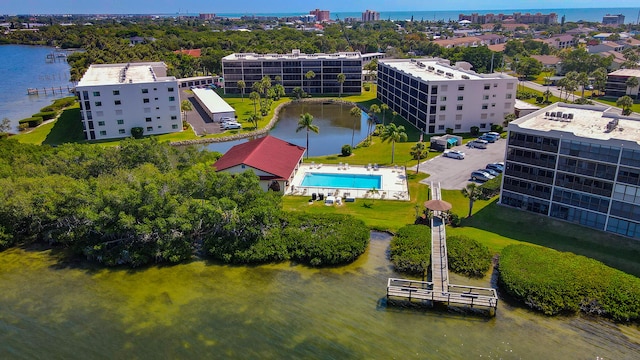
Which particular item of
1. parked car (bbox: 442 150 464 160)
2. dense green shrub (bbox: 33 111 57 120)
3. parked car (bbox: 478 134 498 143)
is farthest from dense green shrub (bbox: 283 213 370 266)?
dense green shrub (bbox: 33 111 57 120)

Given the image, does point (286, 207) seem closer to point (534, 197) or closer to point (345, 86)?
point (534, 197)

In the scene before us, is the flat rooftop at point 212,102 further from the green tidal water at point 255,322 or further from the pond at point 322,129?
the green tidal water at point 255,322

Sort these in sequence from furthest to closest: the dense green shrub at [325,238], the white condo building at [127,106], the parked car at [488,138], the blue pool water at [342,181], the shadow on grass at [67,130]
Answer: the shadow on grass at [67,130] → the white condo building at [127,106] → the parked car at [488,138] → the blue pool water at [342,181] → the dense green shrub at [325,238]

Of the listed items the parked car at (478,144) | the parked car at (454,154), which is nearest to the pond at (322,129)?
the parked car at (454,154)

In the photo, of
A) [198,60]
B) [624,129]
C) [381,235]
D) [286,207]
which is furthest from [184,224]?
[198,60]

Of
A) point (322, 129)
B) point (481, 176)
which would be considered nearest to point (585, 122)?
point (481, 176)
